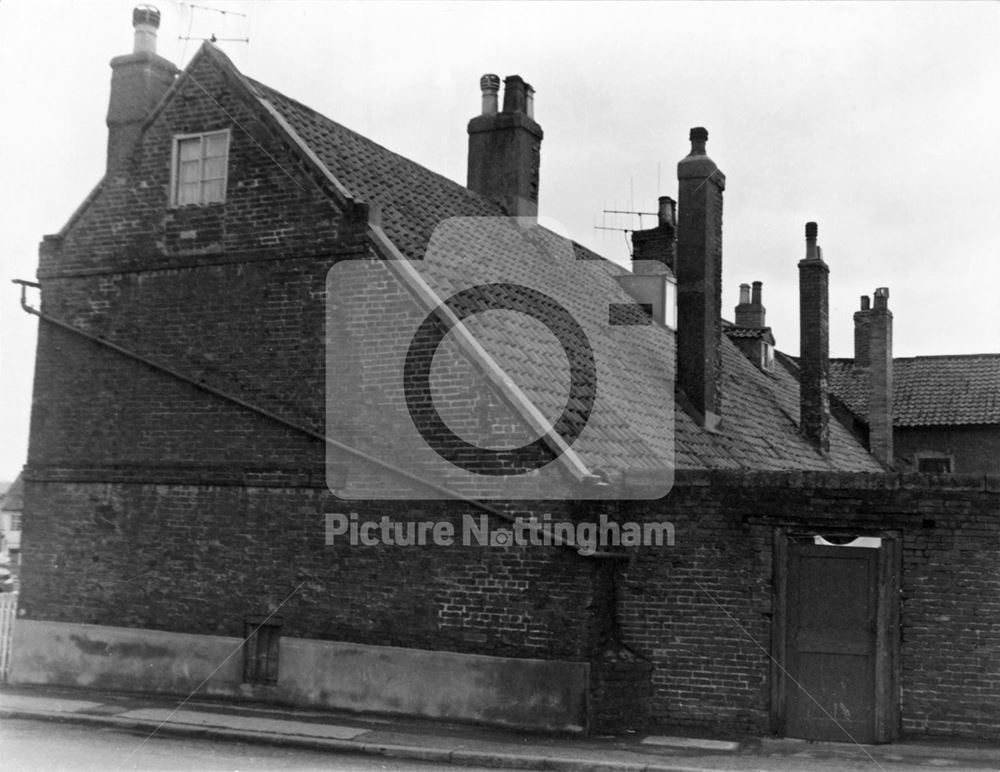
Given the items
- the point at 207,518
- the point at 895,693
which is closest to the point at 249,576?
the point at 207,518

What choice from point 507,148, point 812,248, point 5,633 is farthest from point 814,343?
point 5,633

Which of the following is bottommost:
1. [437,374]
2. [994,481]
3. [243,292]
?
A: [994,481]

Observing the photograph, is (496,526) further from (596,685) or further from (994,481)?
(994,481)

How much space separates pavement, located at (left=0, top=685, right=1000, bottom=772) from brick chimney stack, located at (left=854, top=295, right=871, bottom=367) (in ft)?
68.7

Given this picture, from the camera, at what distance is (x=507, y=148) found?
2112cm

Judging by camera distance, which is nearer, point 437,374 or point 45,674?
point 437,374

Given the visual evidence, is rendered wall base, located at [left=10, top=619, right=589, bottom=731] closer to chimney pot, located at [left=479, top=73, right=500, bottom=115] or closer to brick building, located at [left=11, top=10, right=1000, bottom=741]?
brick building, located at [left=11, top=10, right=1000, bottom=741]

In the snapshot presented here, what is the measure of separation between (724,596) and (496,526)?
101 inches

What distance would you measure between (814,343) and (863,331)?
856 cm

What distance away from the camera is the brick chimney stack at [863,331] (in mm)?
30578

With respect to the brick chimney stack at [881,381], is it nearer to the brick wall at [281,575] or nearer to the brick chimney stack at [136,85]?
the brick wall at [281,575]

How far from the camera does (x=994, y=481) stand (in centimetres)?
1106

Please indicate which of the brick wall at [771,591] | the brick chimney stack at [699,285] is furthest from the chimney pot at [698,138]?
the brick wall at [771,591]

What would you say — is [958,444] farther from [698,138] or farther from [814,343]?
[698,138]
